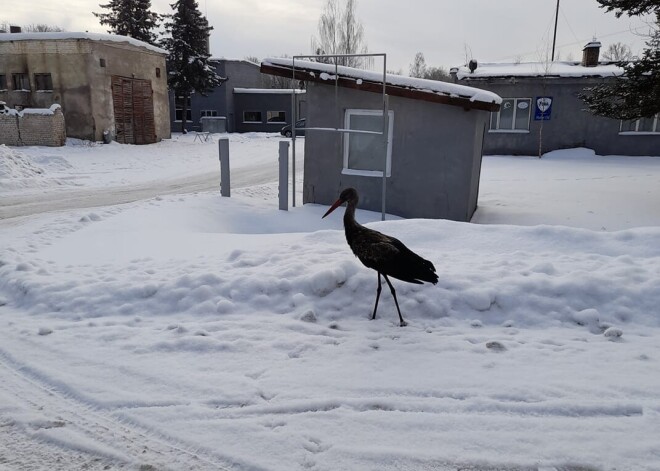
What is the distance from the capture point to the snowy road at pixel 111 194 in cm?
1006

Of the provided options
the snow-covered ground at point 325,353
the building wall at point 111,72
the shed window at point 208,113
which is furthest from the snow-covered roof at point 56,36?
the snow-covered ground at point 325,353

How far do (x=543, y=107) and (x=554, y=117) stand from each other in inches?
28.0

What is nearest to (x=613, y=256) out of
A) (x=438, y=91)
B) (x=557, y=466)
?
(x=557, y=466)

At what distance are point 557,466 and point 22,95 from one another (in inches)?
1115

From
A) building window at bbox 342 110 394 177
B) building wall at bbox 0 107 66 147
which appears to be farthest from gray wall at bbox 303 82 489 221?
building wall at bbox 0 107 66 147

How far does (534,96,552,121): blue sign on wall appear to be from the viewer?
21.5 m

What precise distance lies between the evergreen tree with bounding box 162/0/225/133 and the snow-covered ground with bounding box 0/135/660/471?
31.3m

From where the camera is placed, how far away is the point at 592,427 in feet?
8.93

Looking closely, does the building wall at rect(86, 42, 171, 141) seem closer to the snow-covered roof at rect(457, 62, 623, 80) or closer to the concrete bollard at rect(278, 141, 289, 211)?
the snow-covered roof at rect(457, 62, 623, 80)

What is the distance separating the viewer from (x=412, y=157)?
9.67 meters

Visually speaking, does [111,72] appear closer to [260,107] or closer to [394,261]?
[260,107]

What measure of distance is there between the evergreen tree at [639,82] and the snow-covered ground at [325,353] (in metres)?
5.85

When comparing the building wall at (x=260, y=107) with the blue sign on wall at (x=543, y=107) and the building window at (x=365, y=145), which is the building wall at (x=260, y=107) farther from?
the building window at (x=365, y=145)

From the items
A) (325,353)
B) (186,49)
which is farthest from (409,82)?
(186,49)
